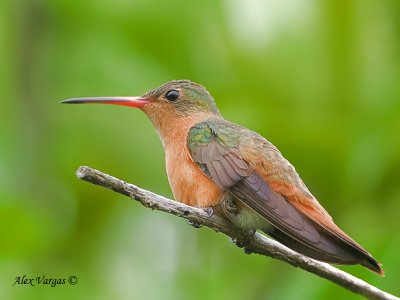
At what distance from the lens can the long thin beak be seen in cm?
598

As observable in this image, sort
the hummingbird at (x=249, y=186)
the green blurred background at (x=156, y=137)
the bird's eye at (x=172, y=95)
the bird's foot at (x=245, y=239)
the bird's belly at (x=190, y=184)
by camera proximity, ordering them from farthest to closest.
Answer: the bird's eye at (x=172, y=95) → the green blurred background at (x=156, y=137) → the bird's belly at (x=190, y=184) → the bird's foot at (x=245, y=239) → the hummingbird at (x=249, y=186)

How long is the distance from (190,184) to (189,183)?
0.4 inches

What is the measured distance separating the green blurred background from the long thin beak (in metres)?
0.25

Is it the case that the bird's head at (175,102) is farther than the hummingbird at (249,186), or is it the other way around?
the bird's head at (175,102)

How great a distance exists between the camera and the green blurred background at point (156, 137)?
5.89 m

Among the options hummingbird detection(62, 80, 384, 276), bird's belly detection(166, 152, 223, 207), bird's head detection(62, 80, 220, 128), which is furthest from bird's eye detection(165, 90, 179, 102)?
bird's belly detection(166, 152, 223, 207)

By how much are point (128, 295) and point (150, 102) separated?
4.30ft

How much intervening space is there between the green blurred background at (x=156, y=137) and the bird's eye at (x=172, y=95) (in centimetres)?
12

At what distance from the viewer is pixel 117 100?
Answer: 6.12 metres

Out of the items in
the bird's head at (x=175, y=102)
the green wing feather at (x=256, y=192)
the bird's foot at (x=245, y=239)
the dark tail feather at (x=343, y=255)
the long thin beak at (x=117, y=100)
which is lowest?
the bird's foot at (x=245, y=239)

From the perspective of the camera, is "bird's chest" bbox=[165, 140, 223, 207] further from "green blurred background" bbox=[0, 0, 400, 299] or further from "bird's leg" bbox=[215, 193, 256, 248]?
"green blurred background" bbox=[0, 0, 400, 299]
